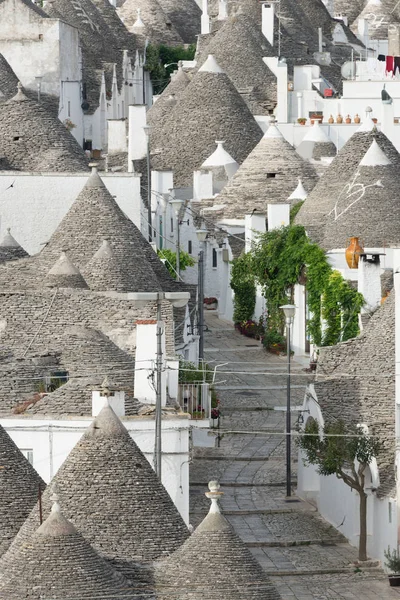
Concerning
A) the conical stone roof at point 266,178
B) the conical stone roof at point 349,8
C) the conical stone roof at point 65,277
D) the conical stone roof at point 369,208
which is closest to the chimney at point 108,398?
the conical stone roof at point 65,277

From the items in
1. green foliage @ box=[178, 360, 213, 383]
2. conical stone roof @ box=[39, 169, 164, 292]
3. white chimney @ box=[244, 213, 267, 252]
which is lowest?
green foliage @ box=[178, 360, 213, 383]

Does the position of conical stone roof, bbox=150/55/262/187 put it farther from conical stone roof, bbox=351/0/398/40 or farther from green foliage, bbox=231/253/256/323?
conical stone roof, bbox=351/0/398/40

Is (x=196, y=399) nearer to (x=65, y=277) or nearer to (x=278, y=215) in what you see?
(x=65, y=277)

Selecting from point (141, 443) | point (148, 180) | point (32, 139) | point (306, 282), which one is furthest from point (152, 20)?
point (141, 443)

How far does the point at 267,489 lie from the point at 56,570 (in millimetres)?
21329

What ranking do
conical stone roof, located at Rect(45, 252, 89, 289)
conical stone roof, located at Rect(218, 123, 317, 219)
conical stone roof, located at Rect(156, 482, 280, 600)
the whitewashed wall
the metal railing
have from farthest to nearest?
conical stone roof, located at Rect(218, 123, 317, 219)
conical stone roof, located at Rect(45, 252, 89, 289)
the metal railing
the whitewashed wall
conical stone roof, located at Rect(156, 482, 280, 600)

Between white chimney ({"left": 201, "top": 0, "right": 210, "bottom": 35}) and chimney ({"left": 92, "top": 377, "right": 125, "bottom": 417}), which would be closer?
chimney ({"left": 92, "top": 377, "right": 125, "bottom": 417})

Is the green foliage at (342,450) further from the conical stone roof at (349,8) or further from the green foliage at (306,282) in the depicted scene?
the conical stone roof at (349,8)

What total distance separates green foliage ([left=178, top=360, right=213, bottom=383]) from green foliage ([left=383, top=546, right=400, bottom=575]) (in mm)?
7087

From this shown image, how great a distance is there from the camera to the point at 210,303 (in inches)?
3356

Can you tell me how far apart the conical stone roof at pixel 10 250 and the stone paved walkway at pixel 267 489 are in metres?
4.86

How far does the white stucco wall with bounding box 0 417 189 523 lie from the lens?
5678 centimetres

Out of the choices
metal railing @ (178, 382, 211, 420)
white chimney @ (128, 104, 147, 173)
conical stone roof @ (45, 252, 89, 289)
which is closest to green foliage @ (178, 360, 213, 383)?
metal railing @ (178, 382, 211, 420)

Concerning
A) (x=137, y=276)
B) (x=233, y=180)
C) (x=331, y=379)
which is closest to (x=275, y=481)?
(x=331, y=379)
